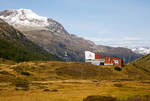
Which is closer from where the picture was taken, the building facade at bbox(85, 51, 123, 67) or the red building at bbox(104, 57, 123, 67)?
the red building at bbox(104, 57, 123, 67)

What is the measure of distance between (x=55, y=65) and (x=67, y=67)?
716cm

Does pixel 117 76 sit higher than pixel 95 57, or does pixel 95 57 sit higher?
pixel 95 57

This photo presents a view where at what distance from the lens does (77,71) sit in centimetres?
13775

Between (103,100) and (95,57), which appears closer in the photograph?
(103,100)

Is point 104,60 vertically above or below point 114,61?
above

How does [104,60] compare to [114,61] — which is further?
[104,60]

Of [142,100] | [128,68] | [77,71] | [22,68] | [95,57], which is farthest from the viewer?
[95,57]

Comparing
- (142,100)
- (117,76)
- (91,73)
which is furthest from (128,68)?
(142,100)

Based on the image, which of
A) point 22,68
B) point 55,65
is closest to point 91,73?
point 55,65

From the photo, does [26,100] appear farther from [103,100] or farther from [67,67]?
[67,67]

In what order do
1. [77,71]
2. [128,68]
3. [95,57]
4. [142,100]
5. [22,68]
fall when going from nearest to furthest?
[142,100]
[22,68]
[77,71]
[128,68]
[95,57]

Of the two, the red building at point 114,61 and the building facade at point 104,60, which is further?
the building facade at point 104,60

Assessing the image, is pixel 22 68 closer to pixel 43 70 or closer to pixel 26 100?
A: pixel 43 70

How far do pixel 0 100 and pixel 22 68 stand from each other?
78746 mm
